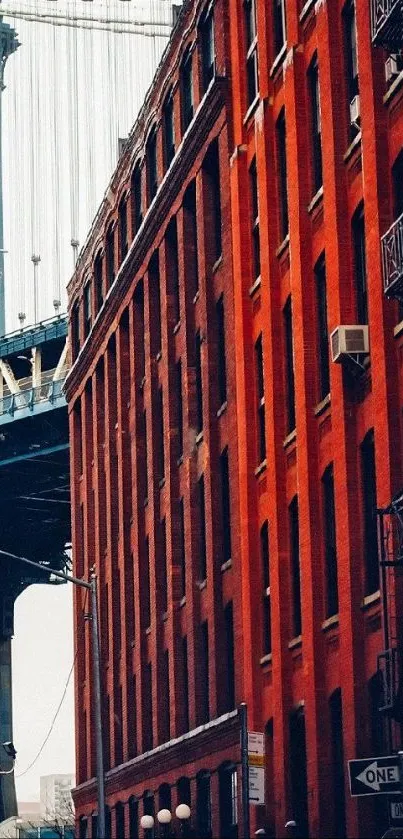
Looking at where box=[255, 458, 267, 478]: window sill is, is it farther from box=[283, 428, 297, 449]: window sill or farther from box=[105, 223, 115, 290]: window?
box=[105, 223, 115, 290]: window

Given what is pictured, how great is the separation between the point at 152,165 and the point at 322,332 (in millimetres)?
19922

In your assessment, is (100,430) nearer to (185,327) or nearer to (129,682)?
(129,682)

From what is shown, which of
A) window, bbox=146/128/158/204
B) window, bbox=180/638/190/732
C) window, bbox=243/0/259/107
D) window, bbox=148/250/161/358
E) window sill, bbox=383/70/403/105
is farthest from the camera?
window, bbox=148/250/161/358

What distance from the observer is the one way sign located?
2628 centimetres

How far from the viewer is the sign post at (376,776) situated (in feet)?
86.2

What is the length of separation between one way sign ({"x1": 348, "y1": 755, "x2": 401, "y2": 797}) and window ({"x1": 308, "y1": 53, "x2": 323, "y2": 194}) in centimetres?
1474

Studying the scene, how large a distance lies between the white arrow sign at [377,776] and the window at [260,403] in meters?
16.5

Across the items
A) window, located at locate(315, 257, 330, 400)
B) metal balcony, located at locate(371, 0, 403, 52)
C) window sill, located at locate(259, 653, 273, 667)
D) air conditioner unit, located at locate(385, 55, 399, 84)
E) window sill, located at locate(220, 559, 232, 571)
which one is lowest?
window sill, located at locate(259, 653, 273, 667)

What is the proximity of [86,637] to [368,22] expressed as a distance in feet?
120

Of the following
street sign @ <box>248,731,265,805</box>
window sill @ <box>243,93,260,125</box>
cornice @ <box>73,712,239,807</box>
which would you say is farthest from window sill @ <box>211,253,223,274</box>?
street sign @ <box>248,731,265,805</box>

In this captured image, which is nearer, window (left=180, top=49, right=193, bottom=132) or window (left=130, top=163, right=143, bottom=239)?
window (left=180, top=49, right=193, bottom=132)

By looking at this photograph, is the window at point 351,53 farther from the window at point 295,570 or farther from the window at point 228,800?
the window at point 228,800

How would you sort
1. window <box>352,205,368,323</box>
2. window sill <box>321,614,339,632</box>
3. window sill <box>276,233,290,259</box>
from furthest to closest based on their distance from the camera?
window sill <box>276,233,290,259</box> → window sill <box>321,614,339,632</box> → window <box>352,205,368,323</box>

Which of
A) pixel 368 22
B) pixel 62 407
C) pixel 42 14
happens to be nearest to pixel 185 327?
pixel 368 22
